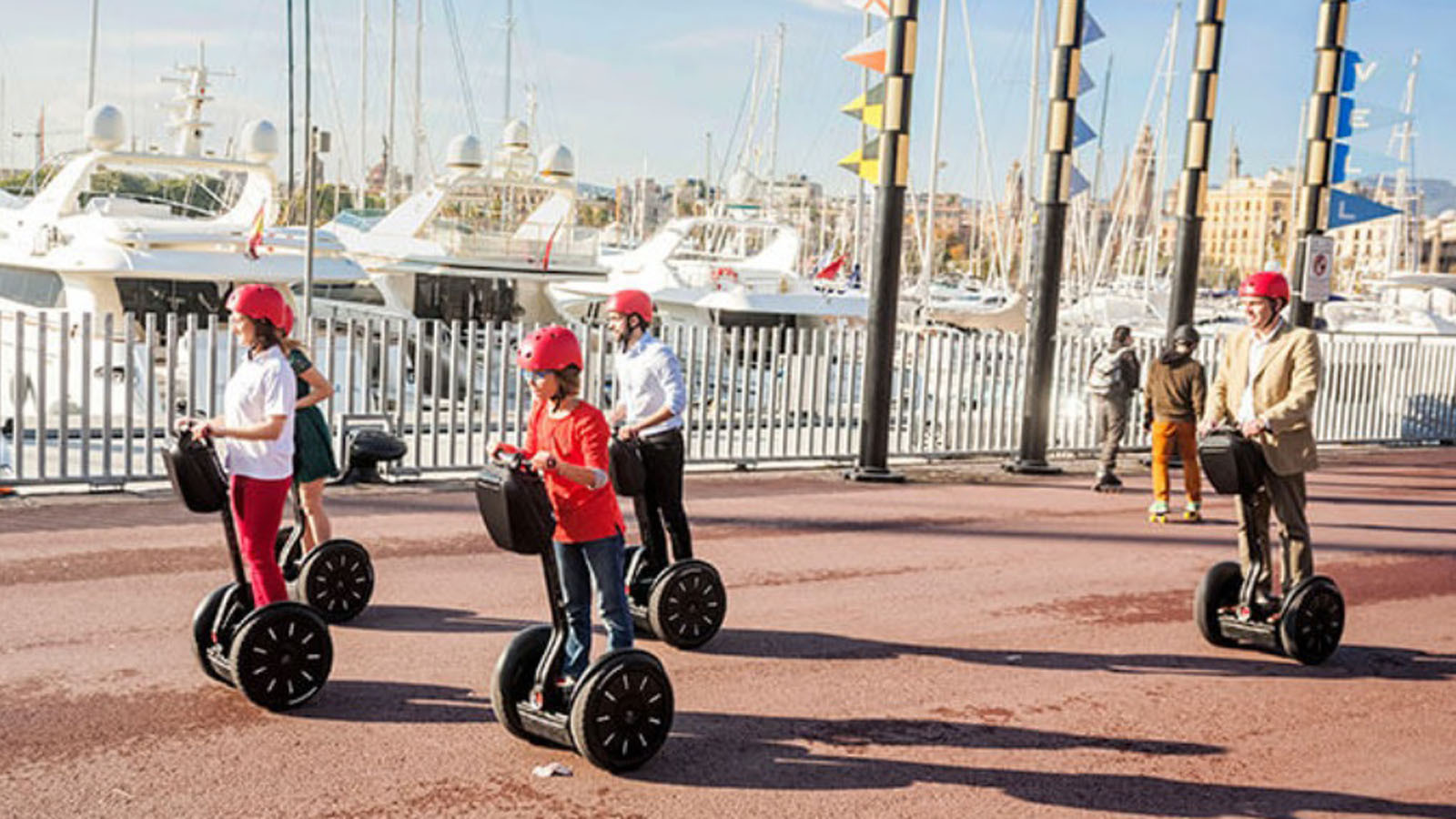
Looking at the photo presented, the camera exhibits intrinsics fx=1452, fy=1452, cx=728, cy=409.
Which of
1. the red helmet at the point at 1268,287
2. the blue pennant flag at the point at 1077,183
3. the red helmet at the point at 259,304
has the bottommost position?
the red helmet at the point at 259,304

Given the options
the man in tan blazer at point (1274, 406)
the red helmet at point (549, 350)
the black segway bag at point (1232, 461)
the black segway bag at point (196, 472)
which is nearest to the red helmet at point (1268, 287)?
the man in tan blazer at point (1274, 406)

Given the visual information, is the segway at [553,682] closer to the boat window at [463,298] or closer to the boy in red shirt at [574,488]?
the boy in red shirt at [574,488]

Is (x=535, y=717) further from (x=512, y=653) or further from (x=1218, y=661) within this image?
(x=1218, y=661)

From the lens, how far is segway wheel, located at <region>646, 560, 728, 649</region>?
288 inches

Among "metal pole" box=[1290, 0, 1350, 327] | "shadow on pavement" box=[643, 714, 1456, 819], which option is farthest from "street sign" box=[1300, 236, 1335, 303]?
"shadow on pavement" box=[643, 714, 1456, 819]

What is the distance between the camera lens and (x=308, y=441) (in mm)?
7582

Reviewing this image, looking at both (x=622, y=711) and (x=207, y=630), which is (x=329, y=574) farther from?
(x=622, y=711)

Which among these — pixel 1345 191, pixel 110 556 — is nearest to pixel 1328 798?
pixel 110 556

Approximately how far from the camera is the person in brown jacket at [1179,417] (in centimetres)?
1260

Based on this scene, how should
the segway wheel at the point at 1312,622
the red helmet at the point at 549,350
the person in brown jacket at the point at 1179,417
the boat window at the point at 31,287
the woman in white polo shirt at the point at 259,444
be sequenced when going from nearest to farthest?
1. the red helmet at the point at 549,350
2. the woman in white polo shirt at the point at 259,444
3. the segway wheel at the point at 1312,622
4. the person in brown jacket at the point at 1179,417
5. the boat window at the point at 31,287

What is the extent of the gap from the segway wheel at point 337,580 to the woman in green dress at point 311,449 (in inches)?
5.4

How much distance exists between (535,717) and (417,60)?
36839 millimetres

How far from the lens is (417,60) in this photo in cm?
3997

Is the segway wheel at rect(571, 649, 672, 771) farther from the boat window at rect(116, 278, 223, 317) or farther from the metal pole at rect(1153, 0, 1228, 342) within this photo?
the boat window at rect(116, 278, 223, 317)
